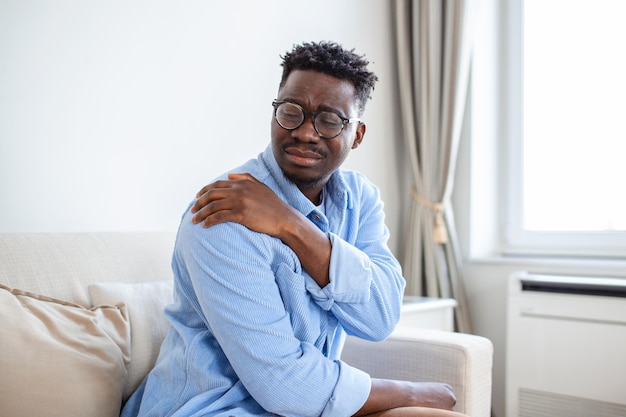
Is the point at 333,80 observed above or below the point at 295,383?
above

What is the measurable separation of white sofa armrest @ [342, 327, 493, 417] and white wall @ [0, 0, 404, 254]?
0.80 m

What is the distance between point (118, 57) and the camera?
6.13ft

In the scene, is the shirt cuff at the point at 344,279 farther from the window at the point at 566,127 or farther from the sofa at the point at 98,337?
the window at the point at 566,127

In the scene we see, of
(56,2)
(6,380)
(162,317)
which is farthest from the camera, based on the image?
(56,2)

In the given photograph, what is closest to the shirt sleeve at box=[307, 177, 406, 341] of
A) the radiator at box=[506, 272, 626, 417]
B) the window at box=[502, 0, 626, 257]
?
the radiator at box=[506, 272, 626, 417]

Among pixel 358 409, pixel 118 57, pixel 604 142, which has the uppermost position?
pixel 118 57

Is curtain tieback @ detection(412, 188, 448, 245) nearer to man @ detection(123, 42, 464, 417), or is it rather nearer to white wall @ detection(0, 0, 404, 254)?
white wall @ detection(0, 0, 404, 254)

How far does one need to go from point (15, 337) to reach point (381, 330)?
701mm

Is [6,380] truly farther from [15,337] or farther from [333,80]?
[333,80]

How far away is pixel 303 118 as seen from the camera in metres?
1.26

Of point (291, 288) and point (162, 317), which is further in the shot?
point (162, 317)

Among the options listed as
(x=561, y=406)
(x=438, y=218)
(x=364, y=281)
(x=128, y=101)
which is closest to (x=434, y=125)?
(x=438, y=218)

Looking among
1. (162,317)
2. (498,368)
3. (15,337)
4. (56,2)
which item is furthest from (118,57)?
Answer: (498,368)

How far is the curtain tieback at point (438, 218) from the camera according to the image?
2.83 meters
